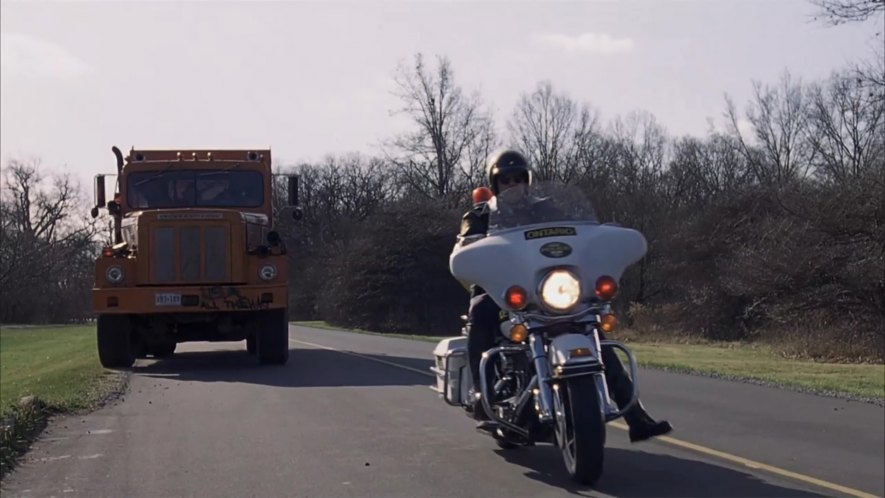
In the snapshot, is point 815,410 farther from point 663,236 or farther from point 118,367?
point 663,236

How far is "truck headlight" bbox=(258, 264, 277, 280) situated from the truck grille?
511mm

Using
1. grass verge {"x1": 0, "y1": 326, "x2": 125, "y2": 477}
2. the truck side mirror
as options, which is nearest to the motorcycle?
grass verge {"x1": 0, "y1": 326, "x2": 125, "y2": 477}

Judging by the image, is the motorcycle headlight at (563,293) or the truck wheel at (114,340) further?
the truck wheel at (114,340)

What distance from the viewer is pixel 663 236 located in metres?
→ 42.8

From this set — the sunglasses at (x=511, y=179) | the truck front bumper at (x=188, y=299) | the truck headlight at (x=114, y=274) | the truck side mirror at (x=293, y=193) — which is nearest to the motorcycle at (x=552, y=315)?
the sunglasses at (x=511, y=179)

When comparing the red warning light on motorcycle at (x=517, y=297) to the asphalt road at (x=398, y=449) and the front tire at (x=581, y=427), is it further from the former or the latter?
Answer: the asphalt road at (x=398, y=449)

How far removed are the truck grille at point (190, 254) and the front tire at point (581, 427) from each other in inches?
425

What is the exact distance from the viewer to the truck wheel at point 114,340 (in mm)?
16767

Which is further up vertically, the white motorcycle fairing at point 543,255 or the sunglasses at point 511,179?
Result: the sunglasses at point 511,179

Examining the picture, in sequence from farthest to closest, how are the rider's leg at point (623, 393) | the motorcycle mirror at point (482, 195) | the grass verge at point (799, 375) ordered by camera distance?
the grass verge at point (799, 375) → the motorcycle mirror at point (482, 195) → the rider's leg at point (623, 393)

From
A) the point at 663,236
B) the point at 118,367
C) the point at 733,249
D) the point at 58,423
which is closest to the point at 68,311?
the point at 118,367

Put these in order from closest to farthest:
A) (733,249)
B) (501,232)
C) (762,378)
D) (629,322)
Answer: (501,232), (762,378), (733,249), (629,322)

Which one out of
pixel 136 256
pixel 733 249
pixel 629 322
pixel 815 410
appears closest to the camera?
pixel 815 410

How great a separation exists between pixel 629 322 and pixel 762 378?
25374 millimetres
